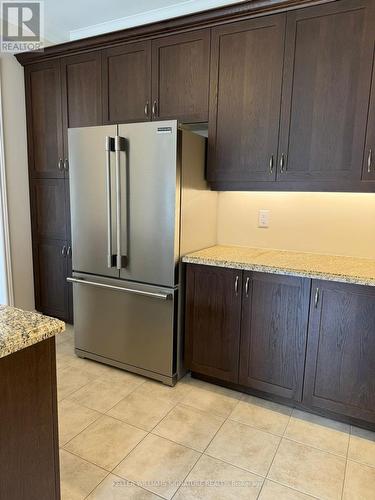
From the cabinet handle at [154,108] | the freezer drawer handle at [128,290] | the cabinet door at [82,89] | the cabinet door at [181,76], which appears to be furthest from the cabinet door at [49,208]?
the cabinet door at [181,76]

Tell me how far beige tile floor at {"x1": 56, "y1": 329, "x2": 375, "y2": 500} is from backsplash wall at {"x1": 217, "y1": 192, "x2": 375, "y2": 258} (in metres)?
1.12

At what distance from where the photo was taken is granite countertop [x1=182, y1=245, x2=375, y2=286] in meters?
1.87

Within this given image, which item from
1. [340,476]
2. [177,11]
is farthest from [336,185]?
[177,11]

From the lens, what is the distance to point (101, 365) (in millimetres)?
2654

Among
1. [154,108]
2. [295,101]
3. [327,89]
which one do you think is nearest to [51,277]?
[154,108]

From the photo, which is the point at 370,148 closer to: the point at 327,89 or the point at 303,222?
the point at 327,89

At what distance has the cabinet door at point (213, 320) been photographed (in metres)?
2.20

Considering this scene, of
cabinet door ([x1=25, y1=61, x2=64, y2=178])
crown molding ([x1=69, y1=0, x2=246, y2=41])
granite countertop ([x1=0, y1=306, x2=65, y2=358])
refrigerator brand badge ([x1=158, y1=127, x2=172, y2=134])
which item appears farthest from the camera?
cabinet door ([x1=25, y1=61, x2=64, y2=178])

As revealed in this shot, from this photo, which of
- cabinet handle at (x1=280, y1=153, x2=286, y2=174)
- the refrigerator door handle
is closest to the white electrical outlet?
cabinet handle at (x1=280, y1=153, x2=286, y2=174)

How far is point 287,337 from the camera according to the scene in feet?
6.76

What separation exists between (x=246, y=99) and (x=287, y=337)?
1551mm

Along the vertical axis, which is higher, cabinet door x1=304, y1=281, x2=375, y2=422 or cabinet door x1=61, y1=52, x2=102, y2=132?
cabinet door x1=61, y1=52, x2=102, y2=132

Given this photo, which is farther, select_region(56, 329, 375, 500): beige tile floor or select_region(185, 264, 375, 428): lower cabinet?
select_region(185, 264, 375, 428): lower cabinet

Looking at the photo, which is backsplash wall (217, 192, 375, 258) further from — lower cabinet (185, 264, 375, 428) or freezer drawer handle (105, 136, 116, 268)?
freezer drawer handle (105, 136, 116, 268)
